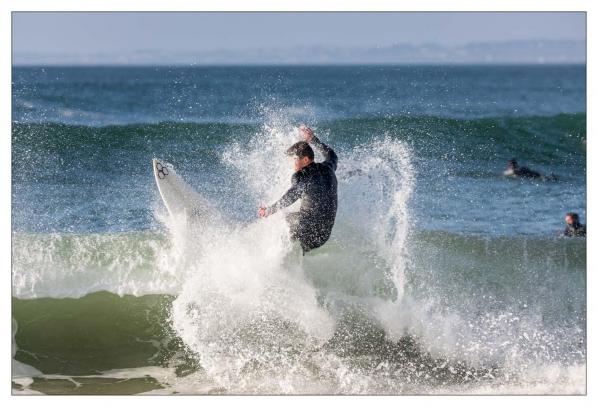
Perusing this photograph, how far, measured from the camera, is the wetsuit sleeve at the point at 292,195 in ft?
18.3

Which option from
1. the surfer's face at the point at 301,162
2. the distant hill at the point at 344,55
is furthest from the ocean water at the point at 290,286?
the distant hill at the point at 344,55

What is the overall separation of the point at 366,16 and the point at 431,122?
619cm

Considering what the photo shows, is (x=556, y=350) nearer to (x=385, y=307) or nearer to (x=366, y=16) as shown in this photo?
(x=385, y=307)

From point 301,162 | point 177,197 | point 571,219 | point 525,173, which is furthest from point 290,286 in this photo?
point 525,173

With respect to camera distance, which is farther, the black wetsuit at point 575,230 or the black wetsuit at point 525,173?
the black wetsuit at point 525,173

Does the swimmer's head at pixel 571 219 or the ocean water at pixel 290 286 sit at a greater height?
the swimmer's head at pixel 571 219

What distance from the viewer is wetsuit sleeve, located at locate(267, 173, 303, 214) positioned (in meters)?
5.58

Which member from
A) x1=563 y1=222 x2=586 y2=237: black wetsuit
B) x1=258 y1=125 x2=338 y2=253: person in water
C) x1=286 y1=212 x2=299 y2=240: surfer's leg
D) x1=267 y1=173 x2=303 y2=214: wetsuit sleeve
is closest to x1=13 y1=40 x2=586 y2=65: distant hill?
x1=563 y1=222 x2=586 y2=237: black wetsuit

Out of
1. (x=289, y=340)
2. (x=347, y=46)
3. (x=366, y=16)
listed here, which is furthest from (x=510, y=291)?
(x=347, y=46)

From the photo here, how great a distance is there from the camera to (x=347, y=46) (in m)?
10.3

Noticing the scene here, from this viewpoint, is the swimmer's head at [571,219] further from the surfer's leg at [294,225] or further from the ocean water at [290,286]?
the surfer's leg at [294,225]

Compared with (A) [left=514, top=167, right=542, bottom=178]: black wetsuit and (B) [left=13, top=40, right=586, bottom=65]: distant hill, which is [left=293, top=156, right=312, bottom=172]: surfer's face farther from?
(A) [left=514, top=167, right=542, bottom=178]: black wetsuit

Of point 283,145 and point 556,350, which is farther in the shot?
point 283,145

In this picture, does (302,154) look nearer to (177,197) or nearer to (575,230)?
(177,197)
